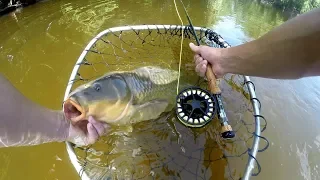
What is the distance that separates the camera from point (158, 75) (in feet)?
8.29

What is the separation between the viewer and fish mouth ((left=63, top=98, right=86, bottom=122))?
71.5 inches

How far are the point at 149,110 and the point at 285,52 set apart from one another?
3.41 ft

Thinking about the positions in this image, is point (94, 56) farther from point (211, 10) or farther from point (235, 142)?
point (211, 10)

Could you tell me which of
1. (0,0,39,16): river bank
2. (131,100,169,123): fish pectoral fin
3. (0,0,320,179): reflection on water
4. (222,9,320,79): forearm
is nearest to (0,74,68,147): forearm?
(131,100,169,123): fish pectoral fin

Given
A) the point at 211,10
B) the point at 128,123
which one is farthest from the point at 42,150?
the point at 211,10

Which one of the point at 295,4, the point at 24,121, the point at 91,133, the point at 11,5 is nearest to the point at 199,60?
the point at 91,133

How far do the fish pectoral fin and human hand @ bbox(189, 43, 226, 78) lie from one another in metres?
0.38

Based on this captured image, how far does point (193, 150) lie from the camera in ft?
8.43

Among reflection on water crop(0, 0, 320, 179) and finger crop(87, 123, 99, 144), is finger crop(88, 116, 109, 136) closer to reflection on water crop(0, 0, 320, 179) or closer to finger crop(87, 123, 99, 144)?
finger crop(87, 123, 99, 144)

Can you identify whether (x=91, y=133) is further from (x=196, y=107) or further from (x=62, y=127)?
(x=196, y=107)

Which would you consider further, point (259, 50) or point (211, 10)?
point (211, 10)

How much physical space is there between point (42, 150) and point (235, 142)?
1545 mm

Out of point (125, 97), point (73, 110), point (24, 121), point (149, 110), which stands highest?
point (24, 121)

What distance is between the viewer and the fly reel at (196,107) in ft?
6.72
